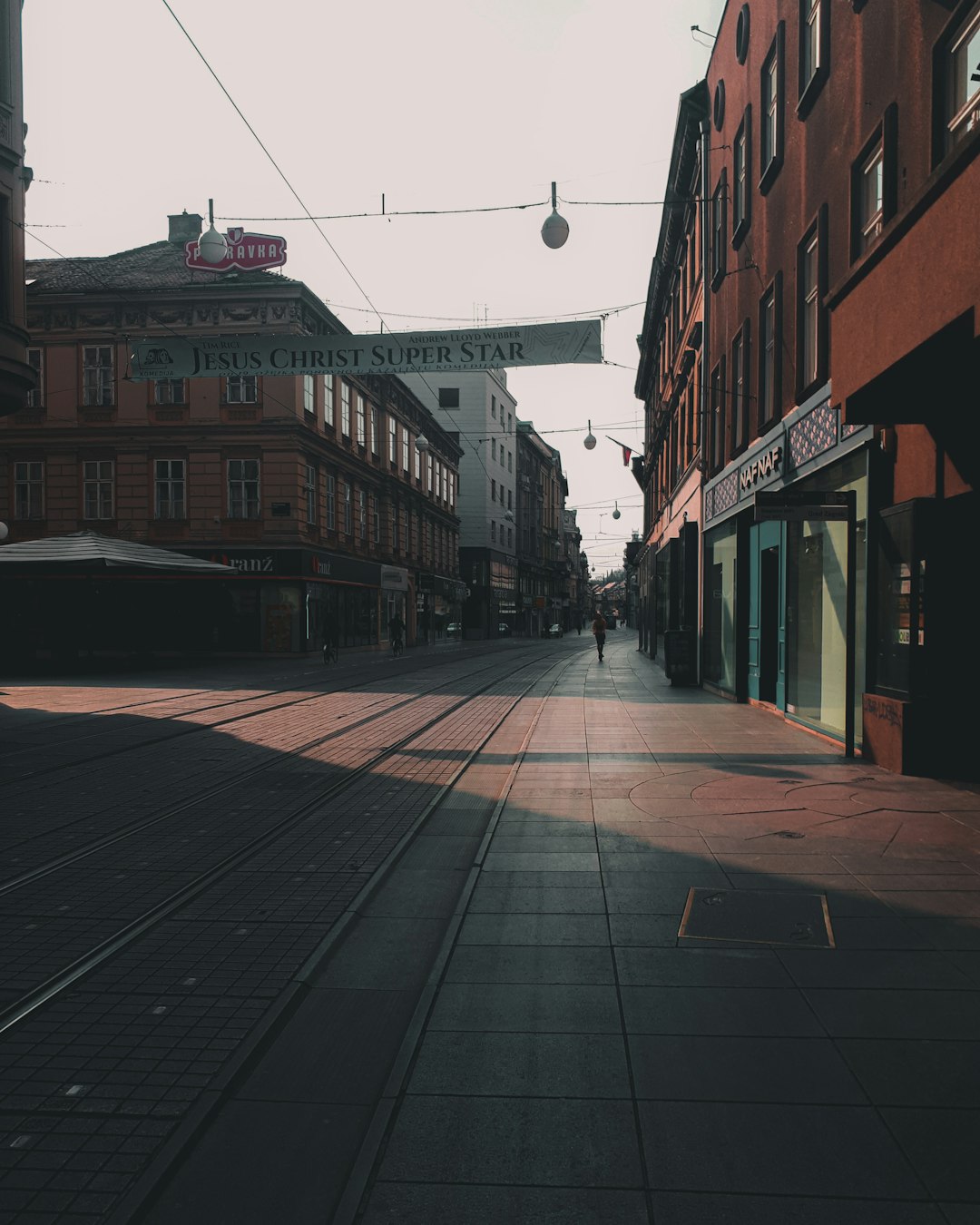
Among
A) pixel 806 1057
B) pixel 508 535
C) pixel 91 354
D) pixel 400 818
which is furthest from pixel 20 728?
pixel 508 535

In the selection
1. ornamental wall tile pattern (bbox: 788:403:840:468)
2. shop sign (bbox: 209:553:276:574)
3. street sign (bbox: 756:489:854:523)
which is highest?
ornamental wall tile pattern (bbox: 788:403:840:468)

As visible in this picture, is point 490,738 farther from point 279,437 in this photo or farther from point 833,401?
point 279,437

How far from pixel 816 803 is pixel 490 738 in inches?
213

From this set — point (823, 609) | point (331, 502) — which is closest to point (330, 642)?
point (331, 502)

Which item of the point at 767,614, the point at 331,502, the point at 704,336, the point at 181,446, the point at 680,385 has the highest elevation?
the point at 680,385

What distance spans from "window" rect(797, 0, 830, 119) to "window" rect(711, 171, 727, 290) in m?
6.23

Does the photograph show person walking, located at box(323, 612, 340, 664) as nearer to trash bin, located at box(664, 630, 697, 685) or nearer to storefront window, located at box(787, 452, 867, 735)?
trash bin, located at box(664, 630, 697, 685)

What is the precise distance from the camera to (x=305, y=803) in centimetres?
834

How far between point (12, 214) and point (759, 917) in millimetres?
17098

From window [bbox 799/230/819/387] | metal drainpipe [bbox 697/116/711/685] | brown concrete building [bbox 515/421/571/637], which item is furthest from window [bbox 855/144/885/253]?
brown concrete building [bbox 515/421/571/637]

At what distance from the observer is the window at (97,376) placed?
1379 inches

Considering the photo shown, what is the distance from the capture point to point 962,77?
27.0 ft

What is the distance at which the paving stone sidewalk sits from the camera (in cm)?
279

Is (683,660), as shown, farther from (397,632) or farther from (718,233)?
(397,632)
